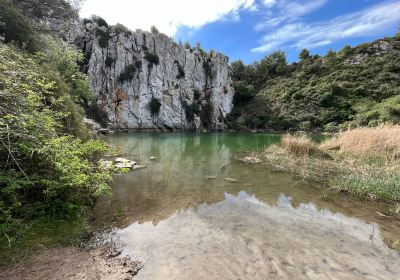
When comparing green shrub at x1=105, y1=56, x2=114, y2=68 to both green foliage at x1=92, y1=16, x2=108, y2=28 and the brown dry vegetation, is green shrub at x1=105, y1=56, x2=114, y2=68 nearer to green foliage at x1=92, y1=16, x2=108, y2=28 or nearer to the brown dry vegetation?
green foliage at x1=92, y1=16, x2=108, y2=28

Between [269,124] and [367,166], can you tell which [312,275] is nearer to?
[367,166]

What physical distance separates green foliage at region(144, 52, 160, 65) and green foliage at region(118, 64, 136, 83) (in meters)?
4.13

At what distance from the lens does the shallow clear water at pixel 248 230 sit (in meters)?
4.26

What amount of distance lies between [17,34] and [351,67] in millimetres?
69919

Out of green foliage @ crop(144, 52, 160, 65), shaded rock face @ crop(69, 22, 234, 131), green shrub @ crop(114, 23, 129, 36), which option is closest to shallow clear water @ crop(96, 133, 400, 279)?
shaded rock face @ crop(69, 22, 234, 131)

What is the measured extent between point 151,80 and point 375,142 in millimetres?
49649

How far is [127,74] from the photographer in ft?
179

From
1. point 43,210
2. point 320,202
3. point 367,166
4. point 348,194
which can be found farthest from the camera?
point 367,166

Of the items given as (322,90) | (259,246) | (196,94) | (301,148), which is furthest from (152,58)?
(259,246)

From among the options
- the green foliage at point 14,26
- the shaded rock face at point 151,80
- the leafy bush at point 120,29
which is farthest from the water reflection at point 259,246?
the leafy bush at point 120,29

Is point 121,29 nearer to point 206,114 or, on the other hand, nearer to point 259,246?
point 206,114

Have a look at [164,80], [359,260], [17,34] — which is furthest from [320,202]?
[164,80]

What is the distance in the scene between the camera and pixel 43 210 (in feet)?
16.1

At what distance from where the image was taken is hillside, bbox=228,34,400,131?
5106cm
